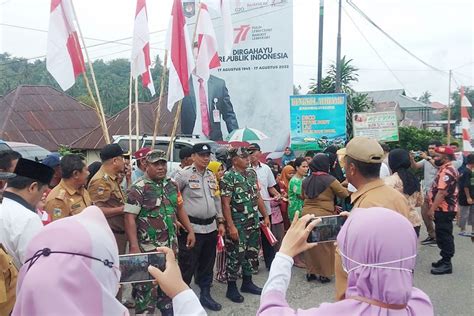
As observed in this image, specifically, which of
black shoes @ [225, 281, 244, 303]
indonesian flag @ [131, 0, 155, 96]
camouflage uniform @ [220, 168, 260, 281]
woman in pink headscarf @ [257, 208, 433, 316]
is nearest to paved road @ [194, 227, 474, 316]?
black shoes @ [225, 281, 244, 303]

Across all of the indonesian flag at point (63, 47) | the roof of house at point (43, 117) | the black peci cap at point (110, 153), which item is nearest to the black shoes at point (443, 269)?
the black peci cap at point (110, 153)

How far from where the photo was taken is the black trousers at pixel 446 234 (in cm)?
607

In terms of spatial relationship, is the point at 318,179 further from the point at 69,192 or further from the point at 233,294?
the point at 69,192

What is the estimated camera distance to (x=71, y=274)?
4.88 ft

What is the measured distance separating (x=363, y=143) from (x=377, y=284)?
127cm

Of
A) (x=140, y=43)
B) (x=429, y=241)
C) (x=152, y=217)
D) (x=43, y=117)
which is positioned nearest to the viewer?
(x=152, y=217)

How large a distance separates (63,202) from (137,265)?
2.09 metres

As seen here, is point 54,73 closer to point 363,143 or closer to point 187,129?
point 363,143

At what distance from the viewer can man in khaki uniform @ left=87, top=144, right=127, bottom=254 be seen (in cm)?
431

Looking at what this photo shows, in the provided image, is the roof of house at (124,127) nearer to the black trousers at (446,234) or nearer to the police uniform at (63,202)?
the black trousers at (446,234)

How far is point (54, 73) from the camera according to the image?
17.6 feet

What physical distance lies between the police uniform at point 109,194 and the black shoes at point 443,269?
13.0 ft

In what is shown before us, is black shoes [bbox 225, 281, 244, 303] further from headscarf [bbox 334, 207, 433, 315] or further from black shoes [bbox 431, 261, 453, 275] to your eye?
headscarf [bbox 334, 207, 433, 315]

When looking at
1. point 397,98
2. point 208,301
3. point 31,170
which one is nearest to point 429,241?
point 208,301
